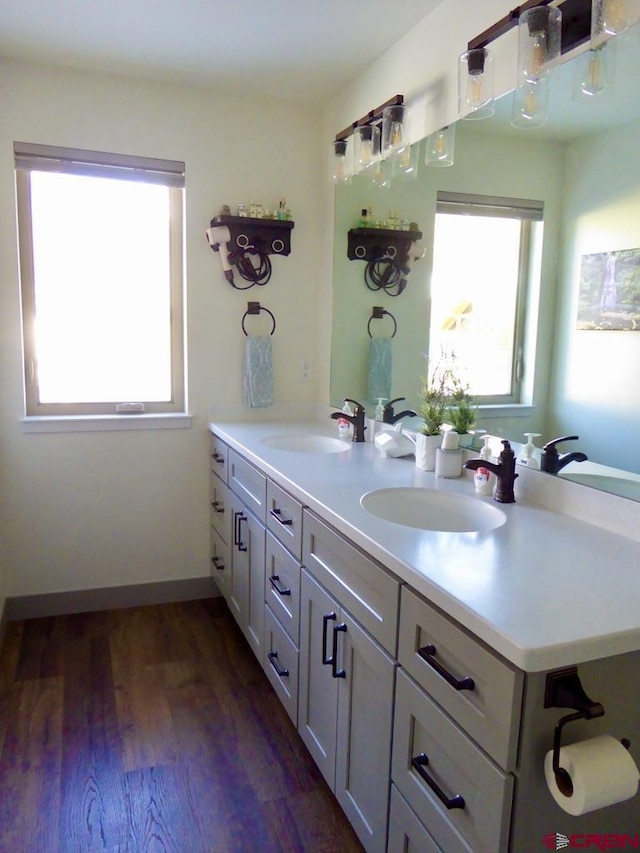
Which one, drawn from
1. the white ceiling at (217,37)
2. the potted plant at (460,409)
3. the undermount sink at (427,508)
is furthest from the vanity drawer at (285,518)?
the white ceiling at (217,37)

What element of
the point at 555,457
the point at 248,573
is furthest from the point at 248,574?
the point at 555,457

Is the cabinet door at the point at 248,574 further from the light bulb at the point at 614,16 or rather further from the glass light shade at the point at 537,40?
the light bulb at the point at 614,16

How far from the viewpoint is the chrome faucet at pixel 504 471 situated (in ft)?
5.66

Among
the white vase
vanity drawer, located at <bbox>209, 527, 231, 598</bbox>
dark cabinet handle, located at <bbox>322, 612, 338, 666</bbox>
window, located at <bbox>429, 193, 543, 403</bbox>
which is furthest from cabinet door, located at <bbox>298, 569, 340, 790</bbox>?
vanity drawer, located at <bbox>209, 527, 231, 598</bbox>

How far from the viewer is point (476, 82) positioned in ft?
6.07

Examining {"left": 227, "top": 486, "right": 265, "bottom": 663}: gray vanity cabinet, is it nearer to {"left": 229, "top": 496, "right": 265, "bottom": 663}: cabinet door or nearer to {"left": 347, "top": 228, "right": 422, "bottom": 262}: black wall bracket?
{"left": 229, "top": 496, "right": 265, "bottom": 663}: cabinet door

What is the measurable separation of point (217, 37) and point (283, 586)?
2.05 meters

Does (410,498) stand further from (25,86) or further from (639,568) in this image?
(25,86)

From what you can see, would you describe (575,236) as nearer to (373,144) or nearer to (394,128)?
(394,128)

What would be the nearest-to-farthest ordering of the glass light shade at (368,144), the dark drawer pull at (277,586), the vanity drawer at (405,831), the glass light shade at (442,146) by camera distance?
the vanity drawer at (405,831) < the dark drawer pull at (277,586) < the glass light shade at (442,146) < the glass light shade at (368,144)

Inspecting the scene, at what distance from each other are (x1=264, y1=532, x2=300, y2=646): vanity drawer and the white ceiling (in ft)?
6.02

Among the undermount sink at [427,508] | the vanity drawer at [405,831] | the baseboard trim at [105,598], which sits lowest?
the baseboard trim at [105,598]

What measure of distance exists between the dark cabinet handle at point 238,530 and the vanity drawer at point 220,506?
0.42 ft

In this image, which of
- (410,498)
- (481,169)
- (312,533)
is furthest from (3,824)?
(481,169)
